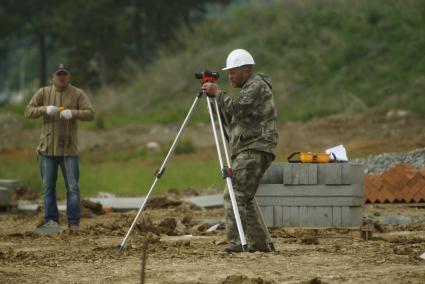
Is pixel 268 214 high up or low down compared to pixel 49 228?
up

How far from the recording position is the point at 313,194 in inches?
552

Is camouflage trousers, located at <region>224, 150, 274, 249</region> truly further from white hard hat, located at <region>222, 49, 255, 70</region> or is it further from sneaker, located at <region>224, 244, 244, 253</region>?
white hard hat, located at <region>222, 49, 255, 70</region>

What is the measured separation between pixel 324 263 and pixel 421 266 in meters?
0.89

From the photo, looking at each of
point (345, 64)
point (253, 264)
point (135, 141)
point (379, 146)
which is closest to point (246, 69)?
point (253, 264)

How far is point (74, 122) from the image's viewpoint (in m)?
15.3

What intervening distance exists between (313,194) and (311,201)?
0.09 m

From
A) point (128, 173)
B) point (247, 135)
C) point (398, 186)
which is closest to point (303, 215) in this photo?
point (247, 135)

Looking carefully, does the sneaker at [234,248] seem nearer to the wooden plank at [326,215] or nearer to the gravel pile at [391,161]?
the wooden plank at [326,215]

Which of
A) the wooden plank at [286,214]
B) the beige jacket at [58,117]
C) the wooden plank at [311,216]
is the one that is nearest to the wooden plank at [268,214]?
the wooden plank at [286,214]

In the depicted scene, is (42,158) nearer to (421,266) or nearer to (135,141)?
(421,266)

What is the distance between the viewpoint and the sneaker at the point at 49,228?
1509 centimetres

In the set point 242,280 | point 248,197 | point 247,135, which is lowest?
point 242,280

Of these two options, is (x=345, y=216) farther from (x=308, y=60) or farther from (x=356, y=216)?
(x=308, y=60)

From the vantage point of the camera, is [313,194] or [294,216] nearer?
[313,194]
